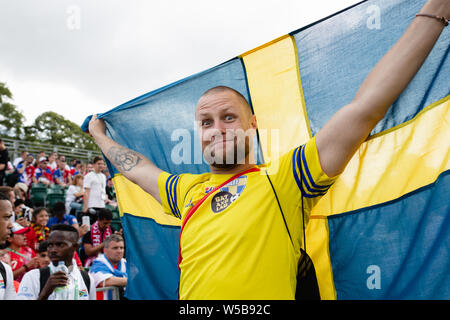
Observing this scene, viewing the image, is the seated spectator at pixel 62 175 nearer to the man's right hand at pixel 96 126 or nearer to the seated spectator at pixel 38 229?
the seated spectator at pixel 38 229

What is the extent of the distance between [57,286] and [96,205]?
492cm

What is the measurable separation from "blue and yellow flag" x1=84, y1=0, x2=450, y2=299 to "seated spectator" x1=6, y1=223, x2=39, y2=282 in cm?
256

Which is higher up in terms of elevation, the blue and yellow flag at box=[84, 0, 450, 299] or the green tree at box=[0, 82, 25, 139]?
the green tree at box=[0, 82, 25, 139]

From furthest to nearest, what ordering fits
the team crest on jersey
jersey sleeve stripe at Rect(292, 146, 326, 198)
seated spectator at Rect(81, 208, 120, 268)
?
seated spectator at Rect(81, 208, 120, 268) → the team crest on jersey → jersey sleeve stripe at Rect(292, 146, 326, 198)

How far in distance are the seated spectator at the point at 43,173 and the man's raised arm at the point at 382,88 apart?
470 inches

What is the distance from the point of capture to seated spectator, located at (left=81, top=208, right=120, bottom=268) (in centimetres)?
602

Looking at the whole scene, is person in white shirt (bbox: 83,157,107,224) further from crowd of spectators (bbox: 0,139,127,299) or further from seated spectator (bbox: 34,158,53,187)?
seated spectator (bbox: 34,158,53,187)

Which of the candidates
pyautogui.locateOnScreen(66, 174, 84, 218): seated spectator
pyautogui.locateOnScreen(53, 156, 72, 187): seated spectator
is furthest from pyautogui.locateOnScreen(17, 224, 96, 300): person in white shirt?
pyautogui.locateOnScreen(53, 156, 72, 187): seated spectator

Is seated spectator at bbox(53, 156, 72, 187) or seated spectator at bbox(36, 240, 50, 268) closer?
seated spectator at bbox(36, 240, 50, 268)

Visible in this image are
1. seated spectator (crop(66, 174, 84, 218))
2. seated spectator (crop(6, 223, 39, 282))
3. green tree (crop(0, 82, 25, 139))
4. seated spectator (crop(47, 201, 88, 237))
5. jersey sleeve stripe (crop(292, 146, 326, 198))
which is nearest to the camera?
jersey sleeve stripe (crop(292, 146, 326, 198))

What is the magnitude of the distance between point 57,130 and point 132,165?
155 ft

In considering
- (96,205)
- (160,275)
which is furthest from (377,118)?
(96,205)
